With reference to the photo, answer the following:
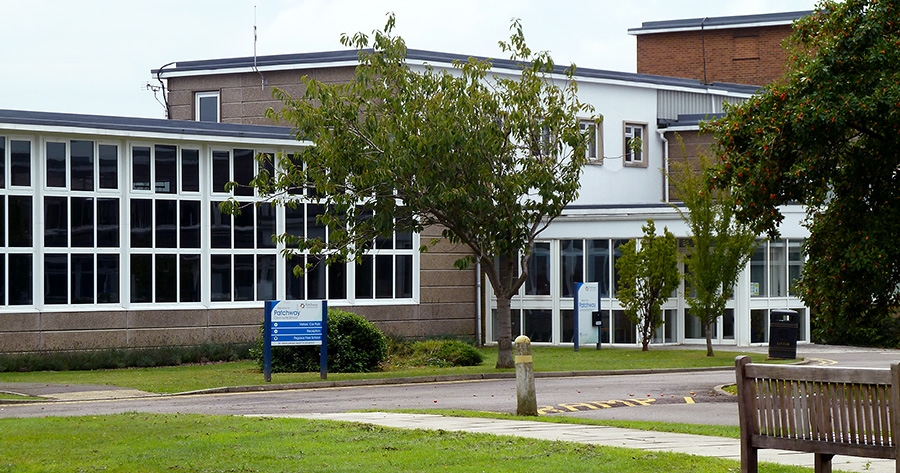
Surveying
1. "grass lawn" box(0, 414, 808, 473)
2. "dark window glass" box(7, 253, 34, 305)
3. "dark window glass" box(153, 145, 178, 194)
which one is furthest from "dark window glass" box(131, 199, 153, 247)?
"grass lawn" box(0, 414, 808, 473)

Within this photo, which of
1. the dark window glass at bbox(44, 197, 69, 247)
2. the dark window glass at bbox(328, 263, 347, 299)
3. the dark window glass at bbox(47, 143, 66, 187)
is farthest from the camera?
the dark window glass at bbox(328, 263, 347, 299)

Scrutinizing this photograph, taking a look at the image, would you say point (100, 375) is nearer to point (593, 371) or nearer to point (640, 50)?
point (593, 371)

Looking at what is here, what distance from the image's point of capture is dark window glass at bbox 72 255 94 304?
93.3ft

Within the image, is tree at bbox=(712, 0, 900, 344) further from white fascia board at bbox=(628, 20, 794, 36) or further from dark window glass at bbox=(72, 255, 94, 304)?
white fascia board at bbox=(628, 20, 794, 36)

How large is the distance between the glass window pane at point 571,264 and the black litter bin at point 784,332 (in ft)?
29.2

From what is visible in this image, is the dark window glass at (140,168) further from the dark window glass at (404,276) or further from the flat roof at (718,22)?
the flat roof at (718,22)

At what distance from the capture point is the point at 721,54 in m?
52.0

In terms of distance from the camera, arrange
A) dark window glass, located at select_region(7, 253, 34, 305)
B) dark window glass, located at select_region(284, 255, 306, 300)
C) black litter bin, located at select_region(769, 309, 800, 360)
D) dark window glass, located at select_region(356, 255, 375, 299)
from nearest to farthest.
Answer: dark window glass, located at select_region(7, 253, 34, 305) → black litter bin, located at select_region(769, 309, 800, 360) → dark window glass, located at select_region(284, 255, 306, 300) → dark window glass, located at select_region(356, 255, 375, 299)

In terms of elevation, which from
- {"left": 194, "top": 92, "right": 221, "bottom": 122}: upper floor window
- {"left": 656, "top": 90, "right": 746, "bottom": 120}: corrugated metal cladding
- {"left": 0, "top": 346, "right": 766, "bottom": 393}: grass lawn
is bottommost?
{"left": 0, "top": 346, "right": 766, "bottom": 393}: grass lawn

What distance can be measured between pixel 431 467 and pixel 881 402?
3492mm

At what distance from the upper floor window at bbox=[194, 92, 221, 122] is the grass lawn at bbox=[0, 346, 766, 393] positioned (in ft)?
38.9

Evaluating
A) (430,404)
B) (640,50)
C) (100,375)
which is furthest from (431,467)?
(640,50)

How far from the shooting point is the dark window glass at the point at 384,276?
33938mm

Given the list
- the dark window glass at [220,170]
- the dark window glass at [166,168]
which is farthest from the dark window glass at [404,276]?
the dark window glass at [166,168]
